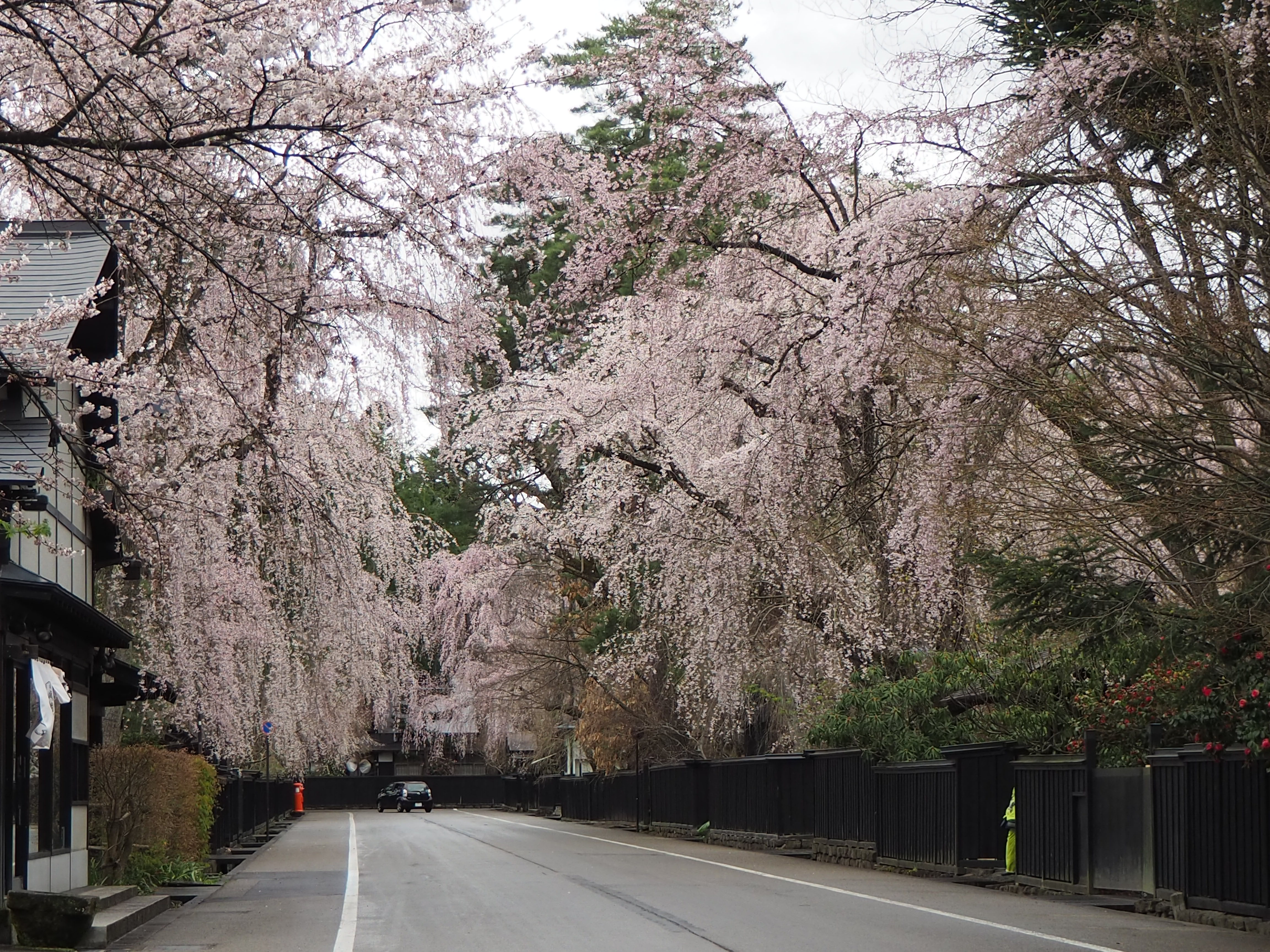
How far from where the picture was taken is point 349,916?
14.9 m

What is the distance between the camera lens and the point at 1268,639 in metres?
11.3

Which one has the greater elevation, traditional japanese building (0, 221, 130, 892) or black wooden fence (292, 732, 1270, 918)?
traditional japanese building (0, 221, 130, 892)

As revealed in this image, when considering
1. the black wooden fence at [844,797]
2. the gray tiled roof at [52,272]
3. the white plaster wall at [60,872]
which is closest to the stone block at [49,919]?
the white plaster wall at [60,872]

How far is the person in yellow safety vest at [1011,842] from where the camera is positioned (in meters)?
18.3

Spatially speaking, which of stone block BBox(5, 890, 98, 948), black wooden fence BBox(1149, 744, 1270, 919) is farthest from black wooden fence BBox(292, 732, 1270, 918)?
stone block BBox(5, 890, 98, 948)

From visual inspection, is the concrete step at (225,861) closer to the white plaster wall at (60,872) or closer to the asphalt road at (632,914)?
the asphalt road at (632,914)

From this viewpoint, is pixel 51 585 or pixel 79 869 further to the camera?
pixel 79 869

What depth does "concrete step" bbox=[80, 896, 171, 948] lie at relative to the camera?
499 inches

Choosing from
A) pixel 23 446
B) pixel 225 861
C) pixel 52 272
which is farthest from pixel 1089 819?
pixel 225 861

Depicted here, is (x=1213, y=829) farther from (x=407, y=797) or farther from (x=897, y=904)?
(x=407, y=797)

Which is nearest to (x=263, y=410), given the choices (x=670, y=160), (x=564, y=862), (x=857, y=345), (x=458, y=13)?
(x=458, y=13)

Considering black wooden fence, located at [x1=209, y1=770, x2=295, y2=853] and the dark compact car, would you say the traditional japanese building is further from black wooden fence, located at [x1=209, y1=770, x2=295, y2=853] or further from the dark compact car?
the dark compact car

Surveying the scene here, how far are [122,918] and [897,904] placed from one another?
7.94 meters

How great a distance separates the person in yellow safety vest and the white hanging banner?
11.7m
